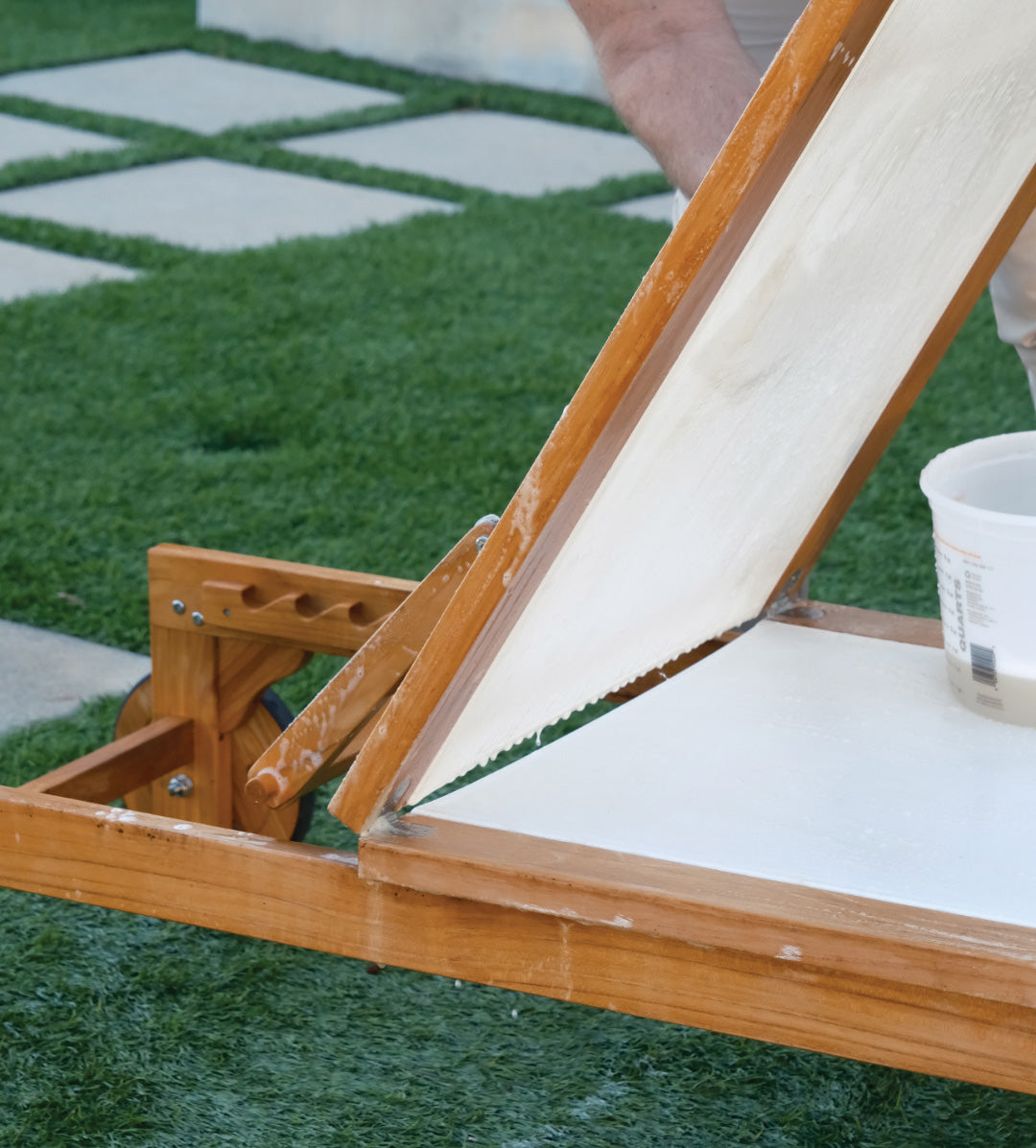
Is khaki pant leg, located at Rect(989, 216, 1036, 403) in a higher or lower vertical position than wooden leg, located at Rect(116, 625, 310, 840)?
higher

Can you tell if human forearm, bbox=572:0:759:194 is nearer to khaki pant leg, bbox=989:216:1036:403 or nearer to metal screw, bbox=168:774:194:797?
khaki pant leg, bbox=989:216:1036:403

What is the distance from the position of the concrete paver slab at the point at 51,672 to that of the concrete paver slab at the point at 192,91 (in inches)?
146

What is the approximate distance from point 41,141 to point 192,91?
1079 mm

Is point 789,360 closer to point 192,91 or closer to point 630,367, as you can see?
point 630,367

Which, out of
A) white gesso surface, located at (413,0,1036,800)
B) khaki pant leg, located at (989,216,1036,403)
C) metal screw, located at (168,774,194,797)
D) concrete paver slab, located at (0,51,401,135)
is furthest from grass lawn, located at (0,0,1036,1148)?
khaki pant leg, located at (989,216,1036,403)

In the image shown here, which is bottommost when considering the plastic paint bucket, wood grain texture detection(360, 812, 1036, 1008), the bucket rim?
wood grain texture detection(360, 812, 1036, 1008)

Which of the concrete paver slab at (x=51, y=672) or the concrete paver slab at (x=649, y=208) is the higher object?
the concrete paver slab at (x=649, y=208)

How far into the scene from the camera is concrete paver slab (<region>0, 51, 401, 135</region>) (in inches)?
236

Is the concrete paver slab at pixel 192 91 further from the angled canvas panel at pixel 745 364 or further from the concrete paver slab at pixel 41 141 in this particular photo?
the angled canvas panel at pixel 745 364

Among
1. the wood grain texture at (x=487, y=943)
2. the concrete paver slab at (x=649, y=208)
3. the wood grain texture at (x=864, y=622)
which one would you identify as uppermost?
the concrete paver slab at (x=649, y=208)

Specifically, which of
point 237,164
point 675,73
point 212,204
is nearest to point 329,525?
point 675,73

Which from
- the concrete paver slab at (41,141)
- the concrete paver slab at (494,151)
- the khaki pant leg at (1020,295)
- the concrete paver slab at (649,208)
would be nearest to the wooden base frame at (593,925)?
the khaki pant leg at (1020,295)

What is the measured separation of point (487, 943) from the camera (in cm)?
108

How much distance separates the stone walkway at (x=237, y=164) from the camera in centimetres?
460
